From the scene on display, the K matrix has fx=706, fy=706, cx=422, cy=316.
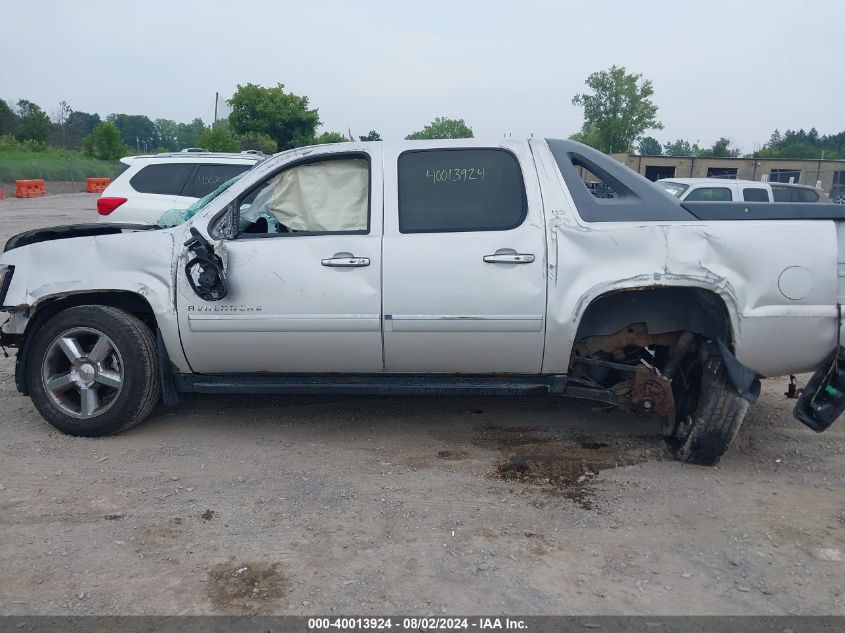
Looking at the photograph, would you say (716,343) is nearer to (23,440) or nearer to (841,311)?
(841,311)

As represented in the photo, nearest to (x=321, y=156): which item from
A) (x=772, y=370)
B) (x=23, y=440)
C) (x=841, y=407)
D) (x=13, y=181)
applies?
(x=23, y=440)

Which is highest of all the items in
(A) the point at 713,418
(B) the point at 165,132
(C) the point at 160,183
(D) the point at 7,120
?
(B) the point at 165,132

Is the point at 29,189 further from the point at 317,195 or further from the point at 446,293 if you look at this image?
the point at 446,293

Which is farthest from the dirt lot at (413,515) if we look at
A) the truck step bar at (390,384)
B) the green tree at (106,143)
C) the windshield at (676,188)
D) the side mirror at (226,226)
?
the green tree at (106,143)

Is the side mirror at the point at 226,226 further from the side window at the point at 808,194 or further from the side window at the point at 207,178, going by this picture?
the side window at the point at 808,194

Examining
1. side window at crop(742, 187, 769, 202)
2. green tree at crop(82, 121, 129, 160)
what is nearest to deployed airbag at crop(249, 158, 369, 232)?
side window at crop(742, 187, 769, 202)

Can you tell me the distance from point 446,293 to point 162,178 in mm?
6444

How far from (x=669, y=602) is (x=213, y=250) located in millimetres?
3125

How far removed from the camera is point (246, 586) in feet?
9.94

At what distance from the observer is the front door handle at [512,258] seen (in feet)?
13.6

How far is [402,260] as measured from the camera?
4223 millimetres

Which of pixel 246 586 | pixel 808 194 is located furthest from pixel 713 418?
pixel 808 194

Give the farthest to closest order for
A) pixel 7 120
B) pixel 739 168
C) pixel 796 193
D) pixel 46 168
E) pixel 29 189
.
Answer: pixel 7 120
pixel 46 168
pixel 739 168
pixel 29 189
pixel 796 193

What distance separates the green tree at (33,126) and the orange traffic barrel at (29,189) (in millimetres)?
31584
